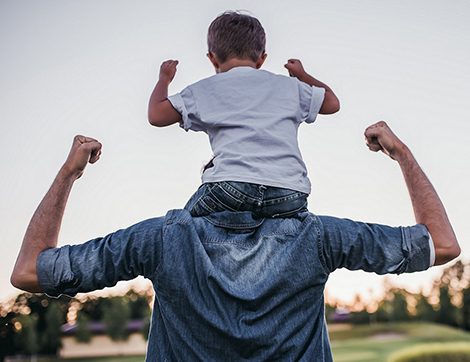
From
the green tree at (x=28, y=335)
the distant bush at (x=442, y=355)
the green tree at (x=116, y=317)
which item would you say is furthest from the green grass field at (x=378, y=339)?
the distant bush at (x=442, y=355)

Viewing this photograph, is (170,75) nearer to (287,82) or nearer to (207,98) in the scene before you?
(207,98)

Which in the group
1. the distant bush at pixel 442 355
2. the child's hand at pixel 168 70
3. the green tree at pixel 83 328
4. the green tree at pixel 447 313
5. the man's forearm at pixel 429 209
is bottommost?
the green tree at pixel 83 328

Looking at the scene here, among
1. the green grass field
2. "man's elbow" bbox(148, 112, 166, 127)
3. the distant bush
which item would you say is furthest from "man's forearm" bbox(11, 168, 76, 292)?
the green grass field

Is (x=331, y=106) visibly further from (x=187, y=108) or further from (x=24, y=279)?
(x=24, y=279)

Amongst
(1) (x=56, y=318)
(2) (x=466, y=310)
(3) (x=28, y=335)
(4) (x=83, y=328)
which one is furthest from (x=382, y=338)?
(3) (x=28, y=335)

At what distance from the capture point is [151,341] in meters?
1.48

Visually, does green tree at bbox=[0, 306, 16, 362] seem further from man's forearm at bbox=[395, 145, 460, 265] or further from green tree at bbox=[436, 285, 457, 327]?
man's forearm at bbox=[395, 145, 460, 265]

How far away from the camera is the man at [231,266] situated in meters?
1.36

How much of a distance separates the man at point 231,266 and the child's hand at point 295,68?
2.05 feet

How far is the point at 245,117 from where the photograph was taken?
1569 millimetres

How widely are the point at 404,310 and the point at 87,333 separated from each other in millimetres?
24440

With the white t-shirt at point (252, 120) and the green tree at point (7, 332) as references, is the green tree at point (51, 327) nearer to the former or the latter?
the green tree at point (7, 332)

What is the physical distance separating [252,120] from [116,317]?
132ft

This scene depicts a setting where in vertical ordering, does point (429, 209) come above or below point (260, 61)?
below
